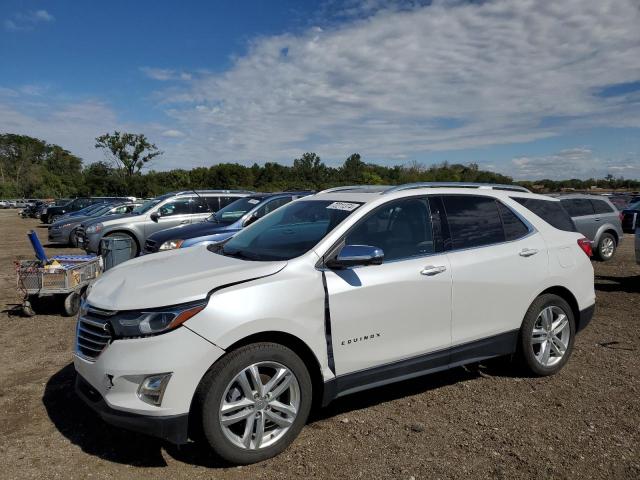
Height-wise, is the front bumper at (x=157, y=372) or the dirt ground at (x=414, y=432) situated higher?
the front bumper at (x=157, y=372)

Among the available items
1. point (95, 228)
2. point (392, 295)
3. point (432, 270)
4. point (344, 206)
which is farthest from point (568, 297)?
point (95, 228)

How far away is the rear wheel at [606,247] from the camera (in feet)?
42.2

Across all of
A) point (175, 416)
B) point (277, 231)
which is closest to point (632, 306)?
point (277, 231)

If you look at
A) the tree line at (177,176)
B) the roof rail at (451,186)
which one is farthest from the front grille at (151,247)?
the tree line at (177,176)

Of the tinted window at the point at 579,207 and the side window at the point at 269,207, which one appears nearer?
the side window at the point at 269,207

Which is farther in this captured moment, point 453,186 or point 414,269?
point 453,186

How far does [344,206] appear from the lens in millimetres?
4137

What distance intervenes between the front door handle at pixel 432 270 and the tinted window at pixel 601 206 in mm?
11029

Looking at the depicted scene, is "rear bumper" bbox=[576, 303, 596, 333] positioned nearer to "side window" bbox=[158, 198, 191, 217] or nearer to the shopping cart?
the shopping cart

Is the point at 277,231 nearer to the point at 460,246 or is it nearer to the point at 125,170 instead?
the point at 460,246

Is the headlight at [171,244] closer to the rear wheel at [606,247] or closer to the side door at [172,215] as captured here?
the side door at [172,215]

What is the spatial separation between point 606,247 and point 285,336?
12.2 meters

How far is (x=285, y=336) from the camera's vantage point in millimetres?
3389

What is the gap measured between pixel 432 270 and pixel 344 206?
0.87 metres
